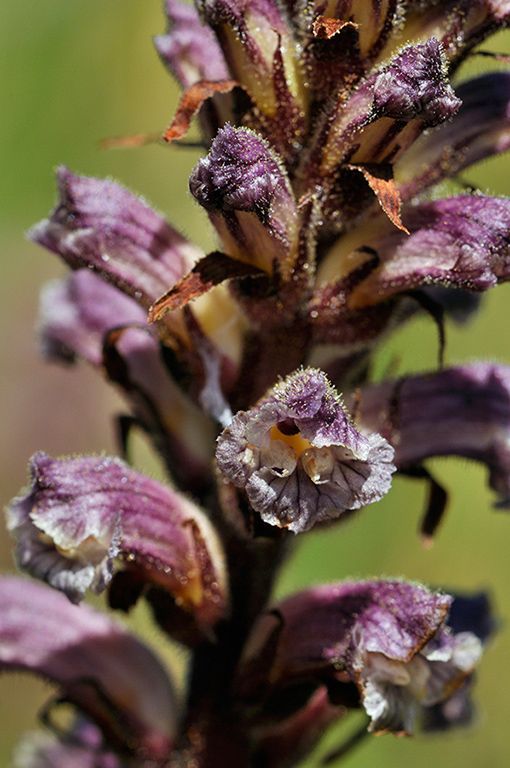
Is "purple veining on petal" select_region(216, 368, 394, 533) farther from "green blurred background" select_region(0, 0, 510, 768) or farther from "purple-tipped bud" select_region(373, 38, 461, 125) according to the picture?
"green blurred background" select_region(0, 0, 510, 768)

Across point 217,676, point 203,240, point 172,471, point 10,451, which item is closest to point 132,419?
point 172,471

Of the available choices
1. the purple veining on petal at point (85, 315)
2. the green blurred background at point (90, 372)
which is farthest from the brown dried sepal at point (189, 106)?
the green blurred background at point (90, 372)

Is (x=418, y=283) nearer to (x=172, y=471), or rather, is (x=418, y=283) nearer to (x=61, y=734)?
(x=172, y=471)

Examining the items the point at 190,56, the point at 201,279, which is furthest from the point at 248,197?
the point at 190,56

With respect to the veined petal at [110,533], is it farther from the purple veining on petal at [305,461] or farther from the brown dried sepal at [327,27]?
the brown dried sepal at [327,27]

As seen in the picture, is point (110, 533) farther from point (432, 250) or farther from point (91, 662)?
point (432, 250)

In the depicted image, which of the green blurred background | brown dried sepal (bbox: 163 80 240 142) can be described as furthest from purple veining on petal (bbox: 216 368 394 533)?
the green blurred background
